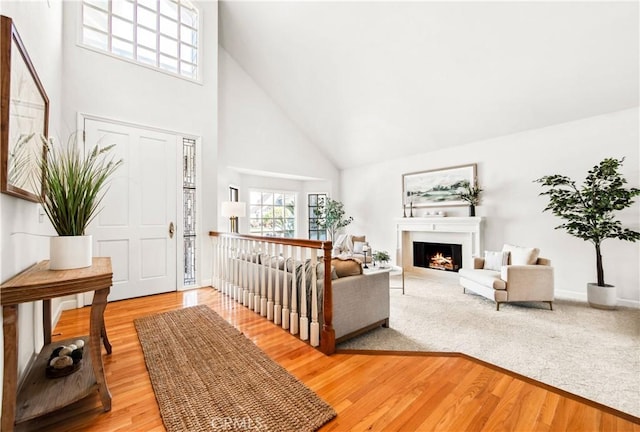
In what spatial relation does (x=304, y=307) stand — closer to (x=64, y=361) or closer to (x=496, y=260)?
(x=64, y=361)

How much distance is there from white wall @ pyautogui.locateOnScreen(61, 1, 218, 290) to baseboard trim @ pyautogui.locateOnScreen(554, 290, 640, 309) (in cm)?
533

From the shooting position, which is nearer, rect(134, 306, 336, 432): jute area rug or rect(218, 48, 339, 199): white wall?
rect(134, 306, 336, 432): jute area rug

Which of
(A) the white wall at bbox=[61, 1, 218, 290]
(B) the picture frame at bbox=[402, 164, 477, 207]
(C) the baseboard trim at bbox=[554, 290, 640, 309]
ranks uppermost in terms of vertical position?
(A) the white wall at bbox=[61, 1, 218, 290]

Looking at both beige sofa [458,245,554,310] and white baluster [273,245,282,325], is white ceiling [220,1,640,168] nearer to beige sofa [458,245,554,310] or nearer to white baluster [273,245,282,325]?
beige sofa [458,245,554,310]

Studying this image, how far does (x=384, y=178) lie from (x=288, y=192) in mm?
2552

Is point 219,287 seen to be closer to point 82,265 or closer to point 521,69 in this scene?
point 82,265

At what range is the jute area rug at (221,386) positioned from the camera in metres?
1.36

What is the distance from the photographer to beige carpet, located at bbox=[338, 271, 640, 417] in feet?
6.18

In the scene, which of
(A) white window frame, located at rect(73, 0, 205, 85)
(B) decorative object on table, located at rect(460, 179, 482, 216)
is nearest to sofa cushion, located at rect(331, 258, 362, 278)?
(B) decorative object on table, located at rect(460, 179, 482, 216)

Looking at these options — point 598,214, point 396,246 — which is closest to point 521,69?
point 598,214

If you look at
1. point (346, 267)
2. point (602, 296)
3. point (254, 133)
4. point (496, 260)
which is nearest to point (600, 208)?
point (602, 296)

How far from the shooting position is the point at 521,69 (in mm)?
3449

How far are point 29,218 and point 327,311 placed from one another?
2.15m

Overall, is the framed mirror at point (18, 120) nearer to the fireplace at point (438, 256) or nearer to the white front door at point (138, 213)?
the white front door at point (138, 213)
